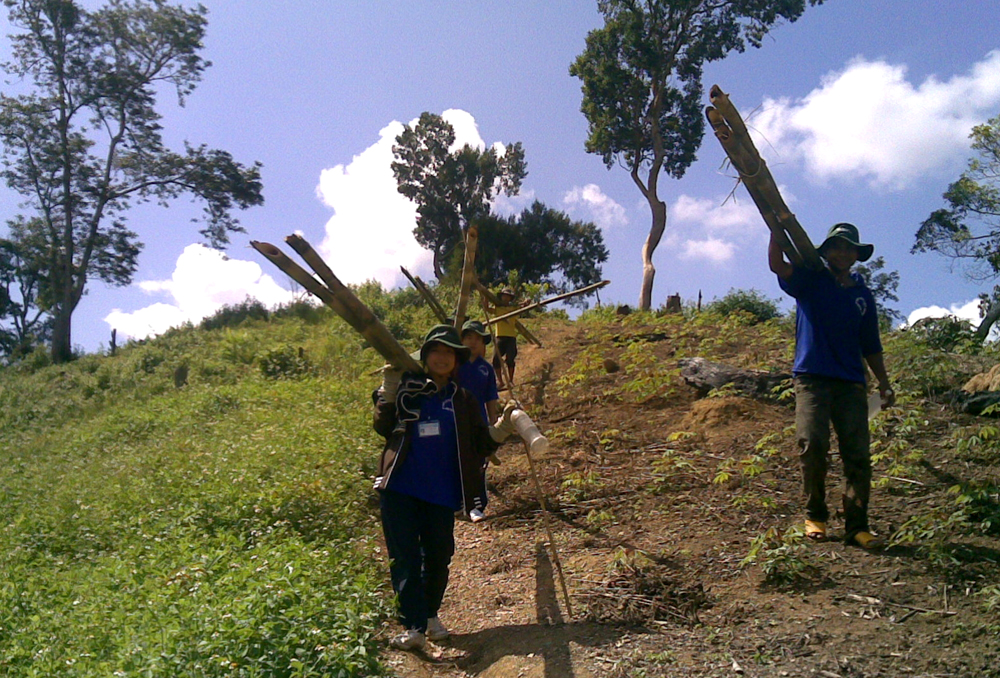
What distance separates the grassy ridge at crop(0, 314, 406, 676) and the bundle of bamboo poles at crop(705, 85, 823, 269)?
10.6ft

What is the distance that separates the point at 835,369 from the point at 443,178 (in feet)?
92.1

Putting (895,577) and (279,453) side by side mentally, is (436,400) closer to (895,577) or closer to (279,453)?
(895,577)

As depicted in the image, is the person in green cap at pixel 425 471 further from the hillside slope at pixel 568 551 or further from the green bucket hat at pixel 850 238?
the green bucket hat at pixel 850 238

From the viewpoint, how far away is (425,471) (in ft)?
15.5

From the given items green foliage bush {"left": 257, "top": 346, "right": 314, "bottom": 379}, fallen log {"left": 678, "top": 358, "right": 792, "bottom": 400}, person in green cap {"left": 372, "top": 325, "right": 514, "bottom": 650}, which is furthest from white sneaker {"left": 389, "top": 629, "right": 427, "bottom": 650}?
green foliage bush {"left": 257, "top": 346, "right": 314, "bottom": 379}

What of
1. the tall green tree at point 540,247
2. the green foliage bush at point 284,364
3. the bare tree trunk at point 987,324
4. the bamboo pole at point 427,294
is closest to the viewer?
the bamboo pole at point 427,294

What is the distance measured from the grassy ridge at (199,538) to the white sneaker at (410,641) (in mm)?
181

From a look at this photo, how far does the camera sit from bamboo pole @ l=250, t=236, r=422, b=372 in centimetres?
430

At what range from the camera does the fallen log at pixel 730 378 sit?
8.38 metres

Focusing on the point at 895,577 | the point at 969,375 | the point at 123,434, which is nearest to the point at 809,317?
the point at 895,577

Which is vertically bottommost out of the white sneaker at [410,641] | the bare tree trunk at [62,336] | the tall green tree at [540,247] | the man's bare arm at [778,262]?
the white sneaker at [410,641]

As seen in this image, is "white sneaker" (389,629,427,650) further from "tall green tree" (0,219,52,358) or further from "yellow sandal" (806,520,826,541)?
"tall green tree" (0,219,52,358)

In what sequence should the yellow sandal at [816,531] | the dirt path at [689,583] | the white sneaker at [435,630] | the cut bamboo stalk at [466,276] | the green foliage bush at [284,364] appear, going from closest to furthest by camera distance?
the dirt path at [689,583]
the white sneaker at [435,630]
the yellow sandal at [816,531]
the cut bamboo stalk at [466,276]
the green foliage bush at [284,364]

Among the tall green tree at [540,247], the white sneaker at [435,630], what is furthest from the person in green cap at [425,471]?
the tall green tree at [540,247]
